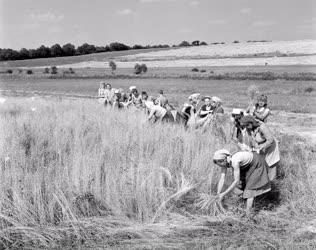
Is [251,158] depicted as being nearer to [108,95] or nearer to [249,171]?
[249,171]

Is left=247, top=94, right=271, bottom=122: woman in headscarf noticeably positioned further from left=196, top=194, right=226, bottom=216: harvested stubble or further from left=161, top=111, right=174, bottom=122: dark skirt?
left=161, top=111, right=174, bottom=122: dark skirt

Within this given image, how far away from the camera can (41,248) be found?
522cm

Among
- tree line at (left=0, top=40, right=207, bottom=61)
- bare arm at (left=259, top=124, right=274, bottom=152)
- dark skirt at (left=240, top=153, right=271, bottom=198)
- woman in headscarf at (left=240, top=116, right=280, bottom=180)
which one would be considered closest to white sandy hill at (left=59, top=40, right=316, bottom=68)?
tree line at (left=0, top=40, right=207, bottom=61)

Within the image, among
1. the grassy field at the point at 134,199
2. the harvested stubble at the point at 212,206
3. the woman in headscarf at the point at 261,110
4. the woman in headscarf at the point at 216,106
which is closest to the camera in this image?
the grassy field at the point at 134,199

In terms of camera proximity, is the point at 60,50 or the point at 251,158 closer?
the point at 251,158

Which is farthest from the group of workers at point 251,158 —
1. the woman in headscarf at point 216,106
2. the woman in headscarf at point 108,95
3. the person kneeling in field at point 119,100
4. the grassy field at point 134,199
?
the woman in headscarf at point 108,95

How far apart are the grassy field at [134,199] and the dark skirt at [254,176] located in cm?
36

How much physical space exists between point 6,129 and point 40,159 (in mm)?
2237

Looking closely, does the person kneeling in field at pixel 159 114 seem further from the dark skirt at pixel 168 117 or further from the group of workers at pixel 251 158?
the group of workers at pixel 251 158

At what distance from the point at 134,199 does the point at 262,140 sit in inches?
86.3

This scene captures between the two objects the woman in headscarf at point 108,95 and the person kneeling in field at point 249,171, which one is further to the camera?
the woman in headscarf at point 108,95

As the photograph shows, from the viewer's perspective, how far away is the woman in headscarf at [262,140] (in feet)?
20.9

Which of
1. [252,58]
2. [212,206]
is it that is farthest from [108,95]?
[252,58]

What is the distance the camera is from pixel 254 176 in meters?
6.07
